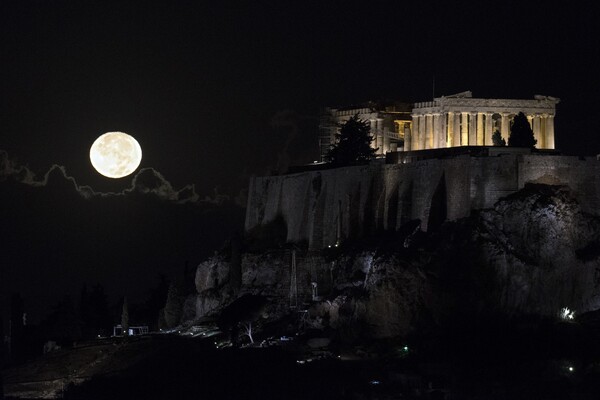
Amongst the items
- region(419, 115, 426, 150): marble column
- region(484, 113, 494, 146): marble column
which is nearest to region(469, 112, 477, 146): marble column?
region(484, 113, 494, 146): marble column

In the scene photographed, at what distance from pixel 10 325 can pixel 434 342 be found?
129ft

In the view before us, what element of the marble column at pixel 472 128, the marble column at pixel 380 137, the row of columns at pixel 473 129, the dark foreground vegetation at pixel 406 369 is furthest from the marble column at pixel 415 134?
the dark foreground vegetation at pixel 406 369

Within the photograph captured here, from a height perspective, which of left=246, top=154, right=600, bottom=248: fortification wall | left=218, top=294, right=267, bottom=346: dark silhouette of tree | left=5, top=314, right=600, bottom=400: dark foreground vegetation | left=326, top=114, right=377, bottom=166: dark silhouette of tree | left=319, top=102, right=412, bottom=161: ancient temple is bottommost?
left=5, top=314, right=600, bottom=400: dark foreground vegetation

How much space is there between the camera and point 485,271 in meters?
80.0

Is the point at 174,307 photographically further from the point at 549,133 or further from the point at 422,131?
the point at 549,133

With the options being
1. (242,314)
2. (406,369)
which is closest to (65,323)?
(242,314)

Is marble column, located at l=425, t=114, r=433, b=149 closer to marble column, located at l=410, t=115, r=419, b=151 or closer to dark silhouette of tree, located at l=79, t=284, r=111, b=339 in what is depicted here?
marble column, located at l=410, t=115, r=419, b=151

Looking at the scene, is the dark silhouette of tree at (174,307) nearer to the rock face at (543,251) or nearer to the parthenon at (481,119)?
the parthenon at (481,119)

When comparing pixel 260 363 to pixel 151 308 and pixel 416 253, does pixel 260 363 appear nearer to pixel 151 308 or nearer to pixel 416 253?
pixel 416 253

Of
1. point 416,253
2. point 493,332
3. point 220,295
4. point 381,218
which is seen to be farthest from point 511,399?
point 220,295

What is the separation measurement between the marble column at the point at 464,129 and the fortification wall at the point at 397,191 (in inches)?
390

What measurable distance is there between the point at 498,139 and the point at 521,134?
3858 mm

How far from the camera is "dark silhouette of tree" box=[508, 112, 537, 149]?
311ft

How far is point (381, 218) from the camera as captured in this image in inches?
3583
